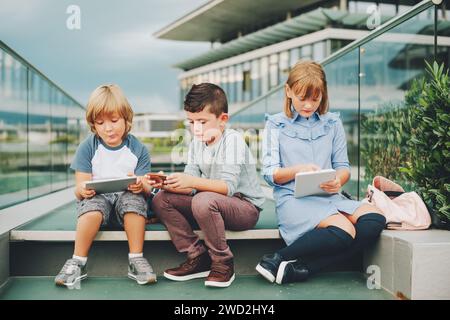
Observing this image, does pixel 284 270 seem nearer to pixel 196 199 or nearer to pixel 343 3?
pixel 196 199

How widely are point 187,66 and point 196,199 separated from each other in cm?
3446

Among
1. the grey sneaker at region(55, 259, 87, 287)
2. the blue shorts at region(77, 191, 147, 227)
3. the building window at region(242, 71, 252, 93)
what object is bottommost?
the grey sneaker at region(55, 259, 87, 287)

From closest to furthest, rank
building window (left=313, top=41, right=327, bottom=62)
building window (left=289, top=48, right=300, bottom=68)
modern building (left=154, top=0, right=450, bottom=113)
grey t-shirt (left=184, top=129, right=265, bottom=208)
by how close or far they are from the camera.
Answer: grey t-shirt (left=184, top=129, right=265, bottom=208) → modern building (left=154, top=0, right=450, bottom=113) → building window (left=313, top=41, right=327, bottom=62) → building window (left=289, top=48, right=300, bottom=68)

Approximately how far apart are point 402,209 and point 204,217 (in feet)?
2.83

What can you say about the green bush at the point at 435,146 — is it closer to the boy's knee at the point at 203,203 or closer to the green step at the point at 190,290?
the green step at the point at 190,290

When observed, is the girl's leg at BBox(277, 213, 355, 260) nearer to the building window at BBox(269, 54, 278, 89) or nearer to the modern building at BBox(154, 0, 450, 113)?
the modern building at BBox(154, 0, 450, 113)

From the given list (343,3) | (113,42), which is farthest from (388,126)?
(343,3)

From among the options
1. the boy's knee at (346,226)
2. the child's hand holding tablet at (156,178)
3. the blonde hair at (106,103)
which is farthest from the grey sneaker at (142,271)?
the boy's knee at (346,226)

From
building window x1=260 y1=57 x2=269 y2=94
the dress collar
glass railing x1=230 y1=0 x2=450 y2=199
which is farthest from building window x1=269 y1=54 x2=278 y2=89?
the dress collar

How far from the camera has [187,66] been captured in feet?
118

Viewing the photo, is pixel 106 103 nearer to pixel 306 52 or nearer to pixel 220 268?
pixel 220 268

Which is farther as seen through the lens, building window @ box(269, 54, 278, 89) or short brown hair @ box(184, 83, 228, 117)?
building window @ box(269, 54, 278, 89)

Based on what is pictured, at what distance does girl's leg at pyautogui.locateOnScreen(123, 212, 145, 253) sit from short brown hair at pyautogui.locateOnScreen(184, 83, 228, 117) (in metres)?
0.52

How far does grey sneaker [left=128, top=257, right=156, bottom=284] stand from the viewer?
2193mm
